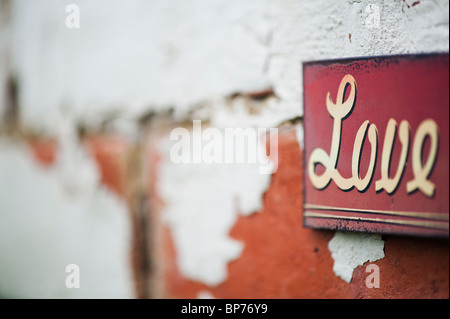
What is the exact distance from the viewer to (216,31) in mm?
416

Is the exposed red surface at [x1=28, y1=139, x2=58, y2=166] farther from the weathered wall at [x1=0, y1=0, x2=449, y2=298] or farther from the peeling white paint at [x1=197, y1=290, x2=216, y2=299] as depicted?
the peeling white paint at [x1=197, y1=290, x2=216, y2=299]

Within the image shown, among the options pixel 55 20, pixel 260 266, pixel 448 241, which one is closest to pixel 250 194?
pixel 260 266

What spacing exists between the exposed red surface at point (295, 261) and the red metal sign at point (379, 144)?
0.08 feet

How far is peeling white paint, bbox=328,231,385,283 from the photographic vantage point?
0.28 m

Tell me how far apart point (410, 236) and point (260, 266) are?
0.51ft

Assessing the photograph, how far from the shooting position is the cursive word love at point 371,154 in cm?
24

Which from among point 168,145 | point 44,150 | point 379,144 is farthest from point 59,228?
point 379,144

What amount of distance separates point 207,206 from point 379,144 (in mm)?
212

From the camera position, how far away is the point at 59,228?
2.04ft

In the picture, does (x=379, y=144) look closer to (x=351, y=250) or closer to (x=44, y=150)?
(x=351, y=250)

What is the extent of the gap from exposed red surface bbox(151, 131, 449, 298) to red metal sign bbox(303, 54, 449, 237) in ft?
0.08

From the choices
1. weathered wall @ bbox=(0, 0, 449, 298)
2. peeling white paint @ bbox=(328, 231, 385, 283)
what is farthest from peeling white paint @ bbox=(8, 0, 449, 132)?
peeling white paint @ bbox=(328, 231, 385, 283)

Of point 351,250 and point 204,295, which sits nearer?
point 351,250
